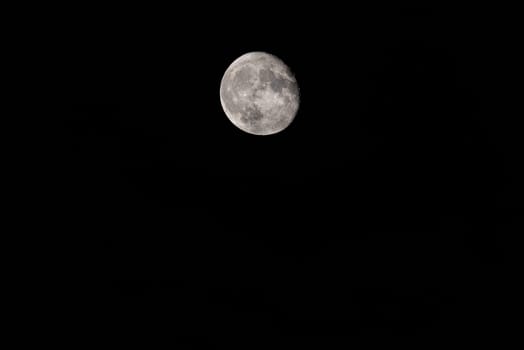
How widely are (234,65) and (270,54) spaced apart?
429 millimetres

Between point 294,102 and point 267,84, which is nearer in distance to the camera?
point 267,84

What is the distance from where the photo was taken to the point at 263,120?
11.8 feet

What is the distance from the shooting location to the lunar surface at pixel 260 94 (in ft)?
11.4

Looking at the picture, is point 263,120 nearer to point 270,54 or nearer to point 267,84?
point 267,84

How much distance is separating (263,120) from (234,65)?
2.39 ft

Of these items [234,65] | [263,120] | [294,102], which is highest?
[234,65]

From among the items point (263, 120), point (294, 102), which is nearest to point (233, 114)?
point (263, 120)

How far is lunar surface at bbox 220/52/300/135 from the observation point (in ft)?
11.4

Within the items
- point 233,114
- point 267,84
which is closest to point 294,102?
point 267,84

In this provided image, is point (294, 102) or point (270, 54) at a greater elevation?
point (270, 54)

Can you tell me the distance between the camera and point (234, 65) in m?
3.73

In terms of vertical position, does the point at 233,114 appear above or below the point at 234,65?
below

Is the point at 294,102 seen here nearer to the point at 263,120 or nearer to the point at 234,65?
the point at 263,120

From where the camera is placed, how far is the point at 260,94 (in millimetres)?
3465
